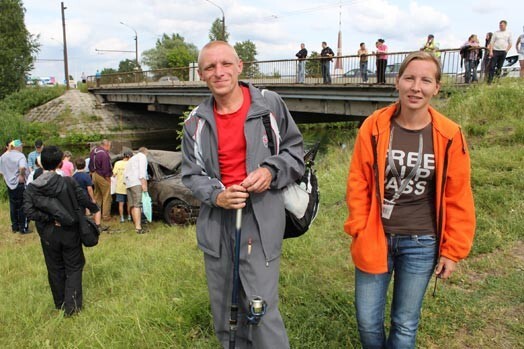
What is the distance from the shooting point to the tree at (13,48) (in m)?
38.5

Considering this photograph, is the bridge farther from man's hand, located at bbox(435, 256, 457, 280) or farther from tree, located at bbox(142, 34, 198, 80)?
tree, located at bbox(142, 34, 198, 80)

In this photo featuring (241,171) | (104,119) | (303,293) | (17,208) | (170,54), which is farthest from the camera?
(170,54)

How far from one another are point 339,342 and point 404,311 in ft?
2.44

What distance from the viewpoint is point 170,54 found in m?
71.6

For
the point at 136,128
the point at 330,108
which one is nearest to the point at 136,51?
the point at 136,128

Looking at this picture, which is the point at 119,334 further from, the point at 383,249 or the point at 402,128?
the point at 402,128

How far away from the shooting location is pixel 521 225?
14.3 ft

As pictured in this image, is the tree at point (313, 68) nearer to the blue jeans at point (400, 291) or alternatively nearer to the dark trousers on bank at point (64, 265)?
the dark trousers on bank at point (64, 265)

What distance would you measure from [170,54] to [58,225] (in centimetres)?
7181

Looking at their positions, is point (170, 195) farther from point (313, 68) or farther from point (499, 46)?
point (313, 68)

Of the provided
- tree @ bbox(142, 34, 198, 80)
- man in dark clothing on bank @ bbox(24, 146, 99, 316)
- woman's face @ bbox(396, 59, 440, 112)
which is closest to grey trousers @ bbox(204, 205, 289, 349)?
woman's face @ bbox(396, 59, 440, 112)

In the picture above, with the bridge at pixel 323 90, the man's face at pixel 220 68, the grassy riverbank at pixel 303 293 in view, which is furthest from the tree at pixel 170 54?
the man's face at pixel 220 68

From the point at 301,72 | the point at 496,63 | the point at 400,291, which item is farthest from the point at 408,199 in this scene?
the point at 301,72

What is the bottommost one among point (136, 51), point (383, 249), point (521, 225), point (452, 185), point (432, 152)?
point (521, 225)
